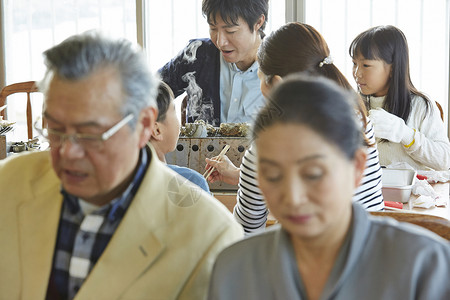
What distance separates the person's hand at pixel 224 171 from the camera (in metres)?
2.16

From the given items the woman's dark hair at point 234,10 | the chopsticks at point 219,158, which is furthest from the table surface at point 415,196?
the woman's dark hair at point 234,10

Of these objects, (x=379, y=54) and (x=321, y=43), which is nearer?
(x=321, y=43)

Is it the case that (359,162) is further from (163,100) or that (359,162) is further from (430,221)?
(163,100)

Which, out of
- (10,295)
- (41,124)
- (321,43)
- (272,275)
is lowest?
(10,295)

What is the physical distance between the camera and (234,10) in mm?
2879

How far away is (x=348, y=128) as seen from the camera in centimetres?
91

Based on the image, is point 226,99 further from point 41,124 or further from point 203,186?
point 41,124

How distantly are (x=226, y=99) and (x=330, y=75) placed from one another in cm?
152

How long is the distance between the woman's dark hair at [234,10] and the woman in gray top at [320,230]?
198 centimetres

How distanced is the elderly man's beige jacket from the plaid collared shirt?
0.08ft

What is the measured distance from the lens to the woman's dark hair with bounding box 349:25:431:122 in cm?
274

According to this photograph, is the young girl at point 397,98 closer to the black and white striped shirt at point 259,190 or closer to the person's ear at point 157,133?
the black and white striped shirt at point 259,190

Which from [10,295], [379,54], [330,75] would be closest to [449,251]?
[10,295]

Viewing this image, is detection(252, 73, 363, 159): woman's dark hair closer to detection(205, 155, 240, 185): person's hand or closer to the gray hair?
the gray hair
